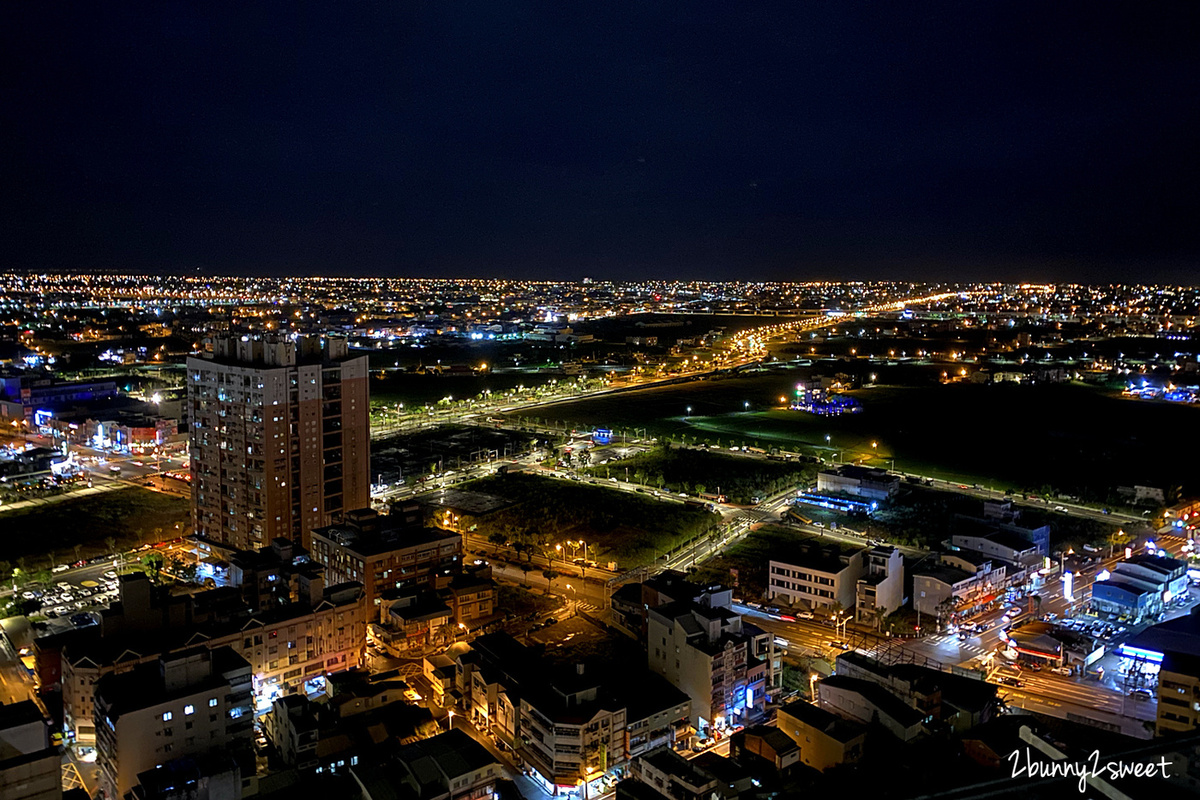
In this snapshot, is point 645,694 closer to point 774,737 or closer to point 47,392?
point 774,737

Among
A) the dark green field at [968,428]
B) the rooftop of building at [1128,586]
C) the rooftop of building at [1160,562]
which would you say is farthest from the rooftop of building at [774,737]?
the dark green field at [968,428]

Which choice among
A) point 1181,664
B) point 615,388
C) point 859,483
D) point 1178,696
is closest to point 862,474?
point 859,483

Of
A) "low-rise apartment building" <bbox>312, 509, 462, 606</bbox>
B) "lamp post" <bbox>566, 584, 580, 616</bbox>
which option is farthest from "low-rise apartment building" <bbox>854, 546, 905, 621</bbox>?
"low-rise apartment building" <bbox>312, 509, 462, 606</bbox>

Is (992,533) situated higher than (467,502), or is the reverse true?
(992,533)

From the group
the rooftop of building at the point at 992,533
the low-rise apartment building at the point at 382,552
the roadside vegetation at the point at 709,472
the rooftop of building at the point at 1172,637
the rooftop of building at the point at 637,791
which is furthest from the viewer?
the roadside vegetation at the point at 709,472

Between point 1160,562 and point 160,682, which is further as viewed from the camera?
point 1160,562

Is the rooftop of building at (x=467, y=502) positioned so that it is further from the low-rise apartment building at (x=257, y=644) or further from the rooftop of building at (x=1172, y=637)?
the rooftop of building at (x=1172, y=637)
